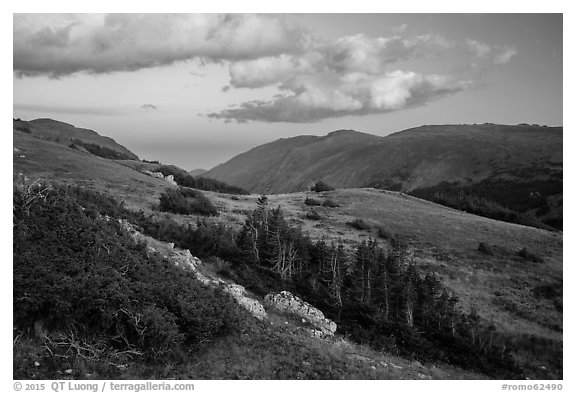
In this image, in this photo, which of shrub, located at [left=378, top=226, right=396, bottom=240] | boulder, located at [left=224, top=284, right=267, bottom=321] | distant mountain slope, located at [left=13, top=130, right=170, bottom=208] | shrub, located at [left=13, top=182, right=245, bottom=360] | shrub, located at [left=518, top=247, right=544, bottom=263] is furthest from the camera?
shrub, located at [left=378, top=226, right=396, bottom=240]

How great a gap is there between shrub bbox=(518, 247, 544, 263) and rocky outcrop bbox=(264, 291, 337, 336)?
2816 cm

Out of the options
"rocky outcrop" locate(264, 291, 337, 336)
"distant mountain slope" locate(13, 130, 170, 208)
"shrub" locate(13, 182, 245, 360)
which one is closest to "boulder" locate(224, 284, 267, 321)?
"shrub" locate(13, 182, 245, 360)

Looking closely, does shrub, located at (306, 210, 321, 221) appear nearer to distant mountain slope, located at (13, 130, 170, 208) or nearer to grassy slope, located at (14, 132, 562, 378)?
grassy slope, located at (14, 132, 562, 378)

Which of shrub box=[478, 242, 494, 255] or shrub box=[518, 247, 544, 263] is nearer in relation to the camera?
shrub box=[518, 247, 544, 263]

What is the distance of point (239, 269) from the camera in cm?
2130

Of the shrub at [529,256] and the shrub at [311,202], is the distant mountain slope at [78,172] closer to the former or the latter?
the shrub at [311,202]

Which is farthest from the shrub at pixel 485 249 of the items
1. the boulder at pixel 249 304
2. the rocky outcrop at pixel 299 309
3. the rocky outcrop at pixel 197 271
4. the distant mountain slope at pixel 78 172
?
the distant mountain slope at pixel 78 172

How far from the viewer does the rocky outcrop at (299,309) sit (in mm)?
17609

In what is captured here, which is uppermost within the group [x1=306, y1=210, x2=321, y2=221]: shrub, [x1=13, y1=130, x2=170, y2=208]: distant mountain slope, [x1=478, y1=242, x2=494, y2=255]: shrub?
[x1=13, y1=130, x2=170, y2=208]: distant mountain slope

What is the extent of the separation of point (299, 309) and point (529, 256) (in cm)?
2972

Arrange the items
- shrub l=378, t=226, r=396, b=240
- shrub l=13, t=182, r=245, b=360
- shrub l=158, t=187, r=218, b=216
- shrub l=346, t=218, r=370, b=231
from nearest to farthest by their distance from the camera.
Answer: shrub l=13, t=182, r=245, b=360, shrub l=158, t=187, r=218, b=216, shrub l=378, t=226, r=396, b=240, shrub l=346, t=218, r=370, b=231

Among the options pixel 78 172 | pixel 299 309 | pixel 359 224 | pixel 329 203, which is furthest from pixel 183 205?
pixel 329 203

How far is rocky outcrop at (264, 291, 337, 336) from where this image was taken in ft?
57.8

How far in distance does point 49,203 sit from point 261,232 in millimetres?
14823
